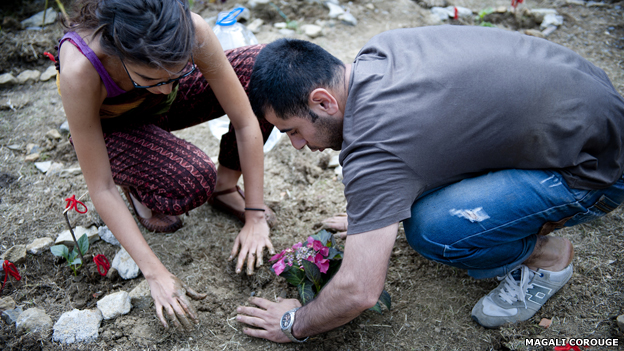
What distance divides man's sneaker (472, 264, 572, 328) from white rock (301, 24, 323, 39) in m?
3.00

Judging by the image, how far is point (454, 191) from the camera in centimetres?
163

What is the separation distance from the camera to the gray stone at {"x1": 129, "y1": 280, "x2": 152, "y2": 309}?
1964 mm

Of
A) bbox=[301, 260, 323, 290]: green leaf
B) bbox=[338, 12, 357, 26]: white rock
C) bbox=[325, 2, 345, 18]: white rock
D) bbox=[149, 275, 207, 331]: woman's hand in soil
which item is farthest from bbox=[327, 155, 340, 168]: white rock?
bbox=[325, 2, 345, 18]: white rock

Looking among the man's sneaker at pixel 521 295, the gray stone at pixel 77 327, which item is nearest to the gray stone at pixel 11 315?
the gray stone at pixel 77 327

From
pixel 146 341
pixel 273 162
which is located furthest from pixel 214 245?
pixel 273 162

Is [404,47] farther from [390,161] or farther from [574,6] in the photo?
[574,6]

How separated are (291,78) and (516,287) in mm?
1309

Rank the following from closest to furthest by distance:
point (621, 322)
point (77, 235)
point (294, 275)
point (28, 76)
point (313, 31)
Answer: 1. point (621, 322)
2. point (294, 275)
3. point (77, 235)
4. point (28, 76)
5. point (313, 31)

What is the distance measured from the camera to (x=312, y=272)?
187 cm

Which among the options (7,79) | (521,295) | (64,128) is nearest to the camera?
(521,295)

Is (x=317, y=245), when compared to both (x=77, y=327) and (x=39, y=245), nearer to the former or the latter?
(x=77, y=327)

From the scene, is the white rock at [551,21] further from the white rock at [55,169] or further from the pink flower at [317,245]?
the white rock at [55,169]

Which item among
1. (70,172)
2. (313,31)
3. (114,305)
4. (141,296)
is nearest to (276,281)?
(141,296)

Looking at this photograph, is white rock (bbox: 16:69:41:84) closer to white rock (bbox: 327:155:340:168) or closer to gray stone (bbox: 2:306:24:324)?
gray stone (bbox: 2:306:24:324)
